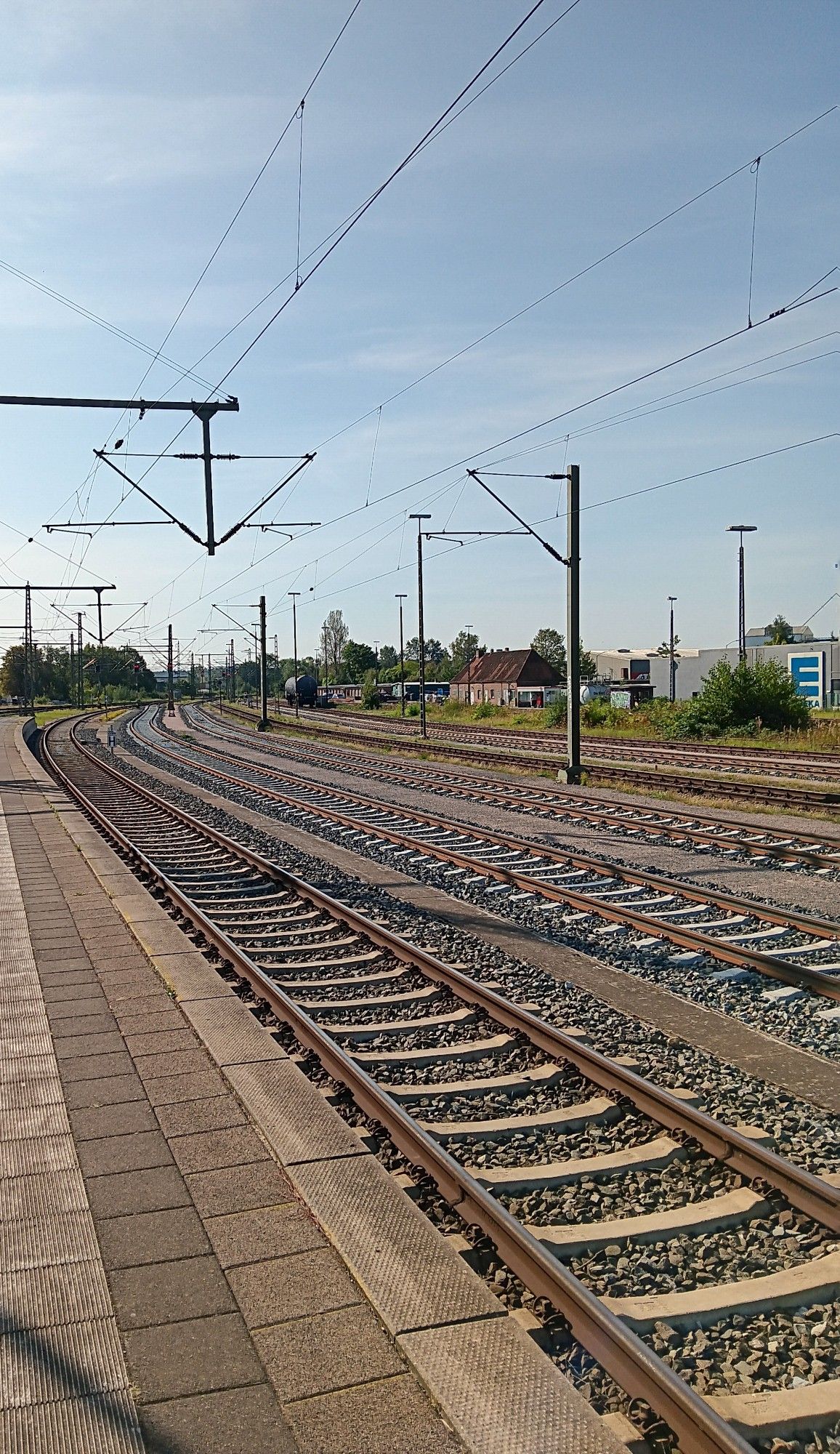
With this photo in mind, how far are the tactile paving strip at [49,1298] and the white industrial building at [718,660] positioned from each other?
119 feet

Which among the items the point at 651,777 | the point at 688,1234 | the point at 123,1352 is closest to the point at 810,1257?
the point at 688,1234

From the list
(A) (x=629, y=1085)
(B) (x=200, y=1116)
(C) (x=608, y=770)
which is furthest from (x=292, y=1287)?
(C) (x=608, y=770)

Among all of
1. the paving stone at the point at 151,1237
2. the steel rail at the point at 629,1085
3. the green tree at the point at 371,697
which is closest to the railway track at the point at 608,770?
the steel rail at the point at 629,1085

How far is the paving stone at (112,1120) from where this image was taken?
6531mm

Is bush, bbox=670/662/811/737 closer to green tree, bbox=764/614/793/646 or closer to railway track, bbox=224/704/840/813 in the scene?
railway track, bbox=224/704/840/813

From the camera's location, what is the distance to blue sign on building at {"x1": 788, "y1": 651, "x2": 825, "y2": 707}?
7250 cm

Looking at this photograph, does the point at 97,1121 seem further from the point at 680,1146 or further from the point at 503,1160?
the point at 680,1146

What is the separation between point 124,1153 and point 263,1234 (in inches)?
50.1

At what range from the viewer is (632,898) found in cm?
1332

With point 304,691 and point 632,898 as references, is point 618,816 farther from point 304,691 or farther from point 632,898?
point 304,691

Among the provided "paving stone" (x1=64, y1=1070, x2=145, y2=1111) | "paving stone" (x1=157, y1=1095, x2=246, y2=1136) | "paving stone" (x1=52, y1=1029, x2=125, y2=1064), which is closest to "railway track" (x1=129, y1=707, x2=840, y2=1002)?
"paving stone" (x1=157, y1=1095, x2=246, y2=1136)

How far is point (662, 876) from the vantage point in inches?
569

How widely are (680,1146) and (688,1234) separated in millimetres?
833

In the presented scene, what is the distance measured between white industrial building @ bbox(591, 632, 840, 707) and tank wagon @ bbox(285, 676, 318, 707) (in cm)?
2465
